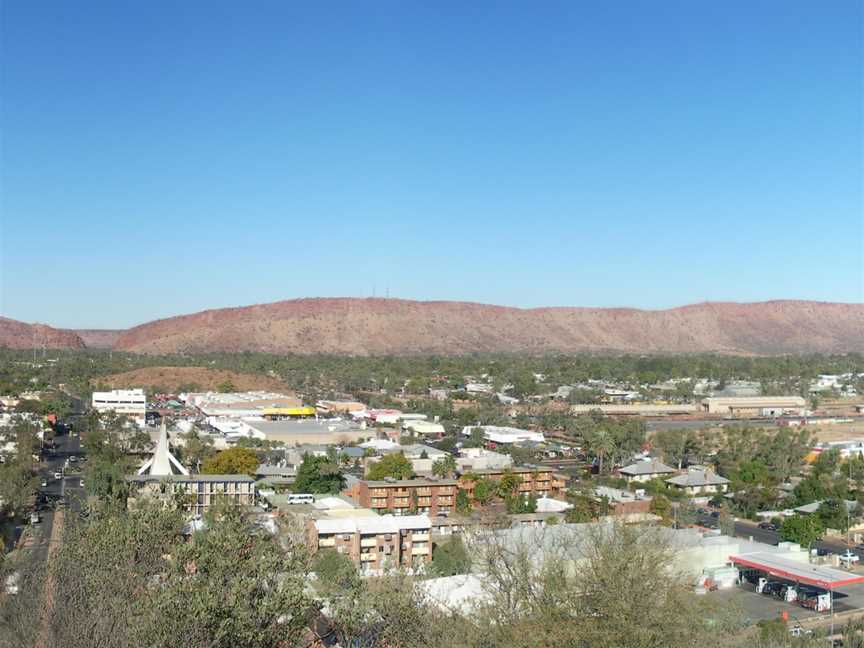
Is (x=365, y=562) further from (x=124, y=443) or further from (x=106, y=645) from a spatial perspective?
(x=124, y=443)

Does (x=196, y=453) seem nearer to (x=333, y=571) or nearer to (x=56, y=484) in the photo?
(x=56, y=484)

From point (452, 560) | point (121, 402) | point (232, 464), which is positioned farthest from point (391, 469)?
point (121, 402)

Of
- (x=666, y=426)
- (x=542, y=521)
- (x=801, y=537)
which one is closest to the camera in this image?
(x=801, y=537)

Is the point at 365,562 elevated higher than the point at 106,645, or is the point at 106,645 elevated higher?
the point at 106,645

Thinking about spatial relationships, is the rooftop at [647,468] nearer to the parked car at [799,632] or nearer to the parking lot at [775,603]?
the parking lot at [775,603]

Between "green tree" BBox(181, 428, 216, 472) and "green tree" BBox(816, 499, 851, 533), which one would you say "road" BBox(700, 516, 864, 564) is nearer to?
"green tree" BBox(816, 499, 851, 533)

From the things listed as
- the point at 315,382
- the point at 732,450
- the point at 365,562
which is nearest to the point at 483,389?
the point at 315,382

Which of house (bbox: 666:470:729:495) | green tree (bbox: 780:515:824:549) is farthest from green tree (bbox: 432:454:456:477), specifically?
green tree (bbox: 780:515:824:549)

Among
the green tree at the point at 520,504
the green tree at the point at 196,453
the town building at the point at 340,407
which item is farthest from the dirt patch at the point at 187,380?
the green tree at the point at 520,504
